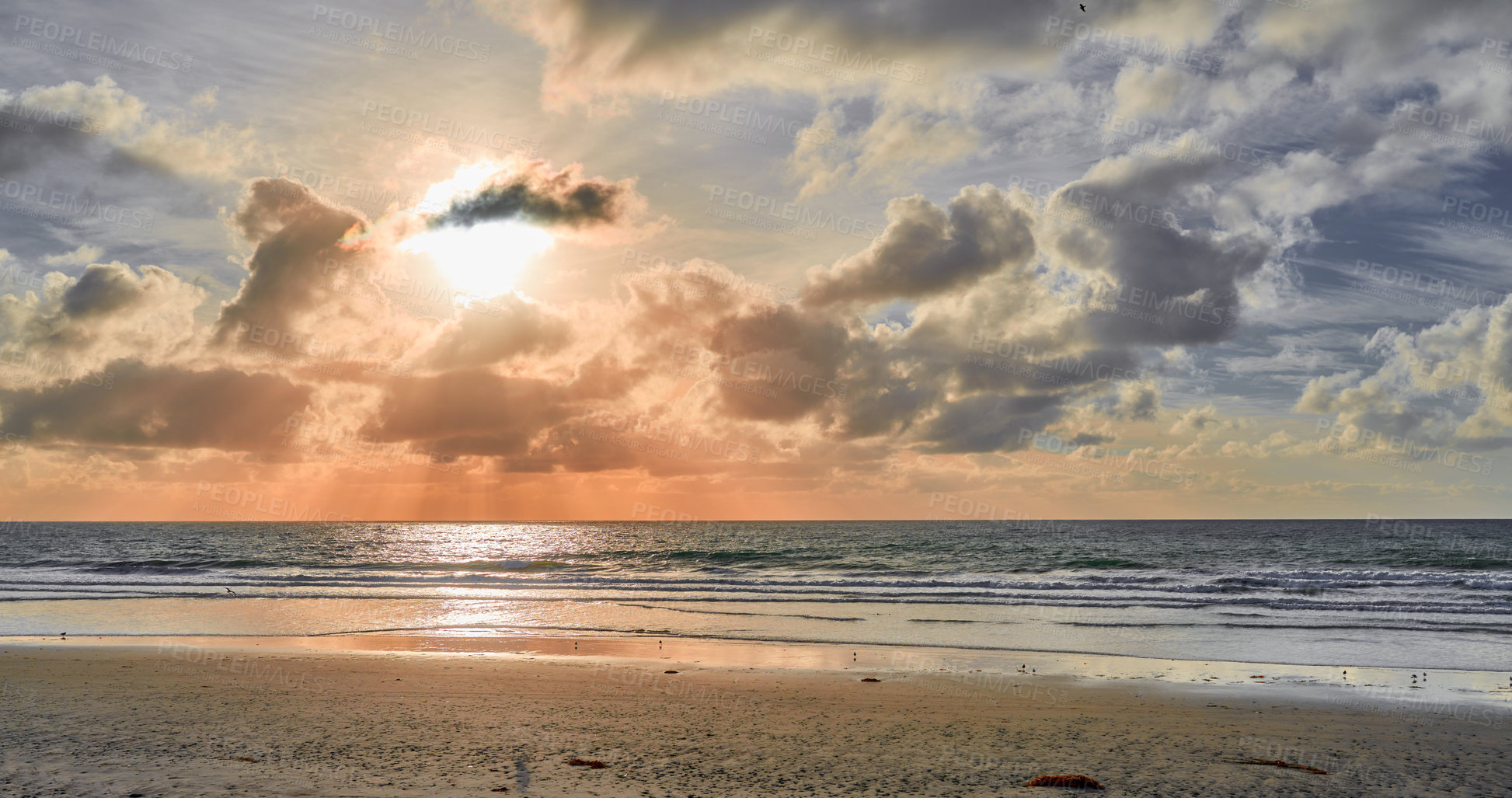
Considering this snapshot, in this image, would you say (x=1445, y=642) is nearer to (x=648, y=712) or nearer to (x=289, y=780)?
(x=648, y=712)

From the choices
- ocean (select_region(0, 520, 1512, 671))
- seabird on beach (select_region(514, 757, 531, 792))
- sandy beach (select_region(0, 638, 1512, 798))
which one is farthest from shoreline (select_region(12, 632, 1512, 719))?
seabird on beach (select_region(514, 757, 531, 792))

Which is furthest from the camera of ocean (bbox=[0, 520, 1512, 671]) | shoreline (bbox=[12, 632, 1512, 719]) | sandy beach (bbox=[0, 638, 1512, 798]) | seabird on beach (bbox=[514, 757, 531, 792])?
ocean (bbox=[0, 520, 1512, 671])

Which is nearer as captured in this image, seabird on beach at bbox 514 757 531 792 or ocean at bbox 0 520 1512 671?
seabird on beach at bbox 514 757 531 792

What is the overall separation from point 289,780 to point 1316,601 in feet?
131

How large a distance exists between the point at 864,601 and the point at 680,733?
26295 millimetres

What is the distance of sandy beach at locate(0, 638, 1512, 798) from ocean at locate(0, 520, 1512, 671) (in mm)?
7577

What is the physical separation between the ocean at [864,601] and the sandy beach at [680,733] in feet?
24.9

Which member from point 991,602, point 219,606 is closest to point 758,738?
point 991,602

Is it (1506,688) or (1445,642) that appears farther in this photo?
(1445,642)

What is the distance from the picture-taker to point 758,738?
1192 cm

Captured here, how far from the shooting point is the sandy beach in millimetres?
9844

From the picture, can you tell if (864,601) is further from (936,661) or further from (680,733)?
(680,733)

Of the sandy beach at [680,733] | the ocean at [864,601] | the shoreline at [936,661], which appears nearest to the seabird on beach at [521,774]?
the sandy beach at [680,733]

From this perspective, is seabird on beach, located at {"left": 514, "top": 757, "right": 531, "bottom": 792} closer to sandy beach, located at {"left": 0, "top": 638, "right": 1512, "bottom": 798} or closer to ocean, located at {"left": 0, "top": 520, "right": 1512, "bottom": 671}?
sandy beach, located at {"left": 0, "top": 638, "right": 1512, "bottom": 798}
